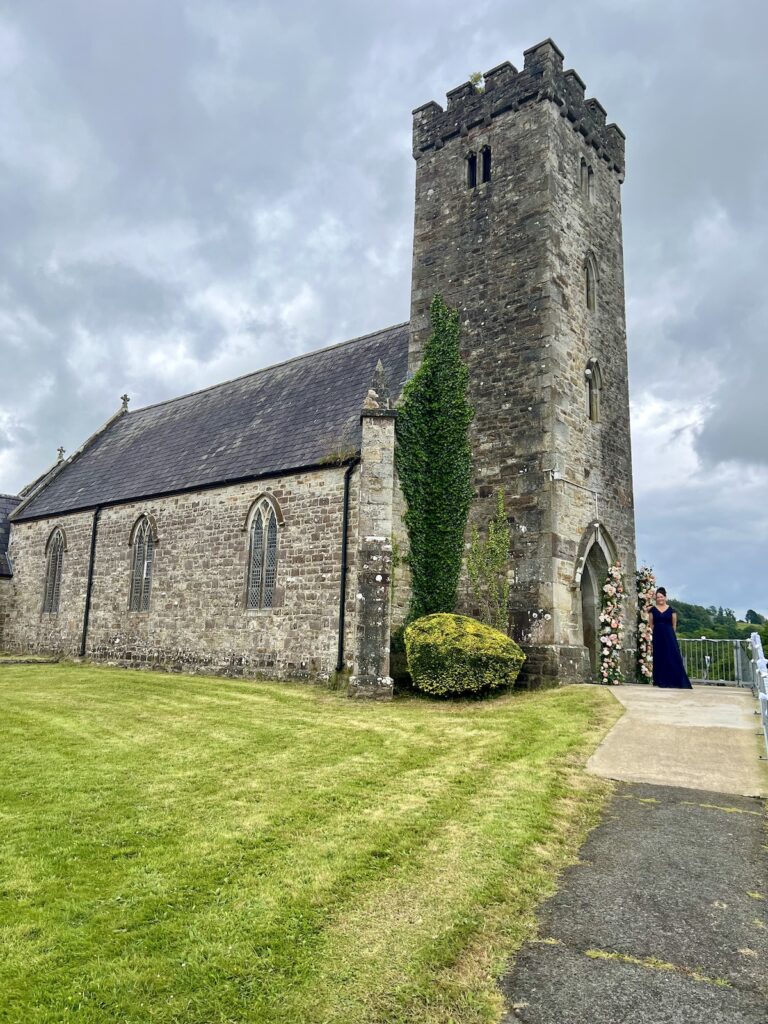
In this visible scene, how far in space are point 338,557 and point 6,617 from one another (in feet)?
57.8

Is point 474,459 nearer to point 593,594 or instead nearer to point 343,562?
point 343,562

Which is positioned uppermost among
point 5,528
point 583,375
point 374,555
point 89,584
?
point 583,375

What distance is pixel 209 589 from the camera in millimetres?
19703

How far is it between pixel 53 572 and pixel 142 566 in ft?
19.6

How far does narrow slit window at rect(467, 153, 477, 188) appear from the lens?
18422 millimetres

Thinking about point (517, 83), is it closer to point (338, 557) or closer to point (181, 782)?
point (338, 557)

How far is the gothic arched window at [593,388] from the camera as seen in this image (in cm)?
1783

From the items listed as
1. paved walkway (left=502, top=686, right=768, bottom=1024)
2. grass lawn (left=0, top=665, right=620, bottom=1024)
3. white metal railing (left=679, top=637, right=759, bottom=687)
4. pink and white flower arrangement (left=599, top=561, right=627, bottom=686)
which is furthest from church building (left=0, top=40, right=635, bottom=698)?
paved walkway (left=502, top=686, right=768, bottom=1024)

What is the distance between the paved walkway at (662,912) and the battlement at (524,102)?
16.6 meters

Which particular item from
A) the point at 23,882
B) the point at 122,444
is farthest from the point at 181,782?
the point at 122,444

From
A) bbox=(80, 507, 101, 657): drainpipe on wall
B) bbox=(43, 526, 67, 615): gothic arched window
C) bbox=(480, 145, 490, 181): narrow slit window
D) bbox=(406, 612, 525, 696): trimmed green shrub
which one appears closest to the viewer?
bbox=(406, 612, 525, 696): trimmed green shrub

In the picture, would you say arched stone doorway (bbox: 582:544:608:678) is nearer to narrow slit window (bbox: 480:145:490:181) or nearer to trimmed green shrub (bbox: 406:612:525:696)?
trimmed green shrub (bbox: 406:612:525:696)

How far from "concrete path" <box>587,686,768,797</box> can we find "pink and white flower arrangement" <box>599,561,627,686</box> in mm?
4709

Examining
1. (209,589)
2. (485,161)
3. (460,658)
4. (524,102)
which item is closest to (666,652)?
(460,658)
